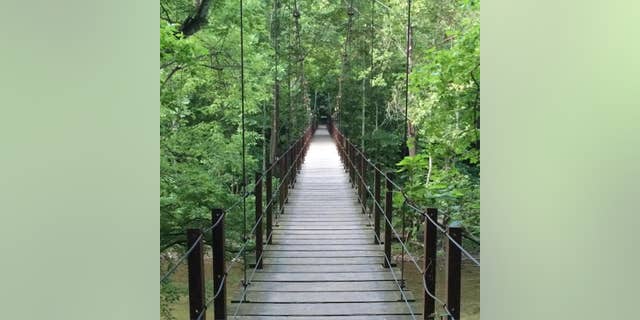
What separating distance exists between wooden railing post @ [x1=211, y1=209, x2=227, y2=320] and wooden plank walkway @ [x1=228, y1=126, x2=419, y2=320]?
492mm

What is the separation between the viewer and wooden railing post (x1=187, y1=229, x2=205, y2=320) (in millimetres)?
1834

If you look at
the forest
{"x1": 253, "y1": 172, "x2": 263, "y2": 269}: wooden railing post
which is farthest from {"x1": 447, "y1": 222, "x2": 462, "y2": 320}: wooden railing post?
{"x1": 253, "y1": 172, "x2": 263, "y2": 269}: wooden railing post

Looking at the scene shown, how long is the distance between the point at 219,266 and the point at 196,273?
61 cm

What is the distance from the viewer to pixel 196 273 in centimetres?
190

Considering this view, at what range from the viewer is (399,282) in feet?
11.7
